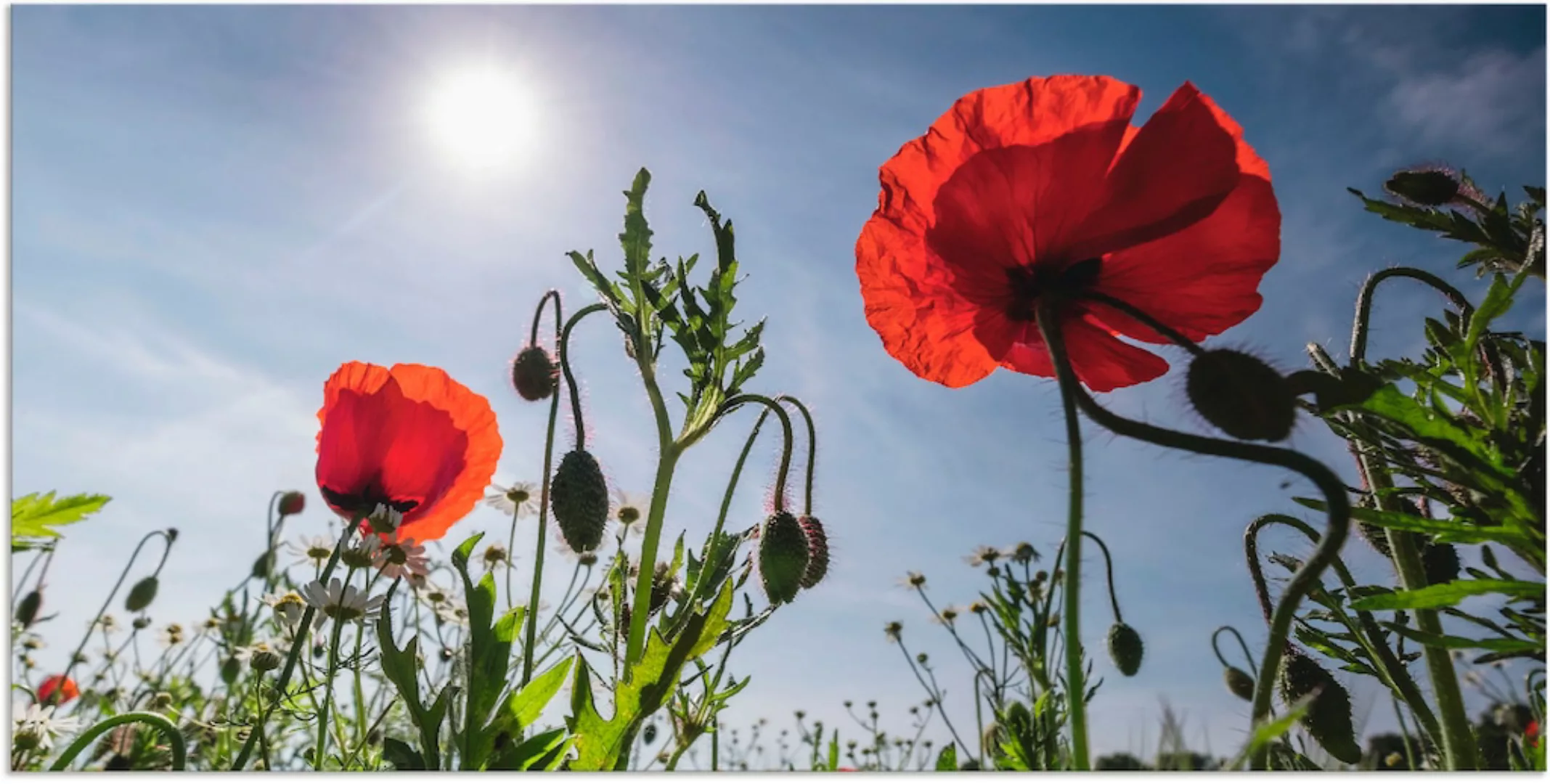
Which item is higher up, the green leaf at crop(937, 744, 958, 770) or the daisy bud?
the daisy bud

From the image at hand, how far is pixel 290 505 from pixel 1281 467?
98.8 inches

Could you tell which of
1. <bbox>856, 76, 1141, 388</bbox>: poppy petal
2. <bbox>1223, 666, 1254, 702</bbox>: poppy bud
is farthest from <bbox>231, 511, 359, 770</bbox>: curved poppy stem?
<bbox>1223, 666, 1254, 702</bbox>: poppy bud

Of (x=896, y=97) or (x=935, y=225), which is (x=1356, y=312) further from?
(x=896, y=97)

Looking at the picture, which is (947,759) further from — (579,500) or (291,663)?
(291,663)

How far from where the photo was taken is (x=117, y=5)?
1.72m

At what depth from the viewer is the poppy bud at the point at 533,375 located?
1757mm

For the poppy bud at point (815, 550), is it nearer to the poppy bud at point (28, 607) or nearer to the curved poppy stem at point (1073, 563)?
the curved poppy stem at point (1073, 563)

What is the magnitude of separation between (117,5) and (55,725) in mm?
1182

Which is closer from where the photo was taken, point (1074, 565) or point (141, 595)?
point (1074, 565)

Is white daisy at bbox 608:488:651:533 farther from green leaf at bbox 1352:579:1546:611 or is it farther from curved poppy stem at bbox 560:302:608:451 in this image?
green leaf at bbox 1352:579:1546:611

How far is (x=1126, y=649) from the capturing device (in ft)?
5.99

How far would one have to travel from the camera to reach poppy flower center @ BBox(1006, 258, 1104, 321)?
967 mm

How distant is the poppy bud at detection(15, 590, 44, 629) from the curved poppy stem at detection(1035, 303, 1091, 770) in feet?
6.56

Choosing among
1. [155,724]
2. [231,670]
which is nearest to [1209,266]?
Answer: [155,724]
